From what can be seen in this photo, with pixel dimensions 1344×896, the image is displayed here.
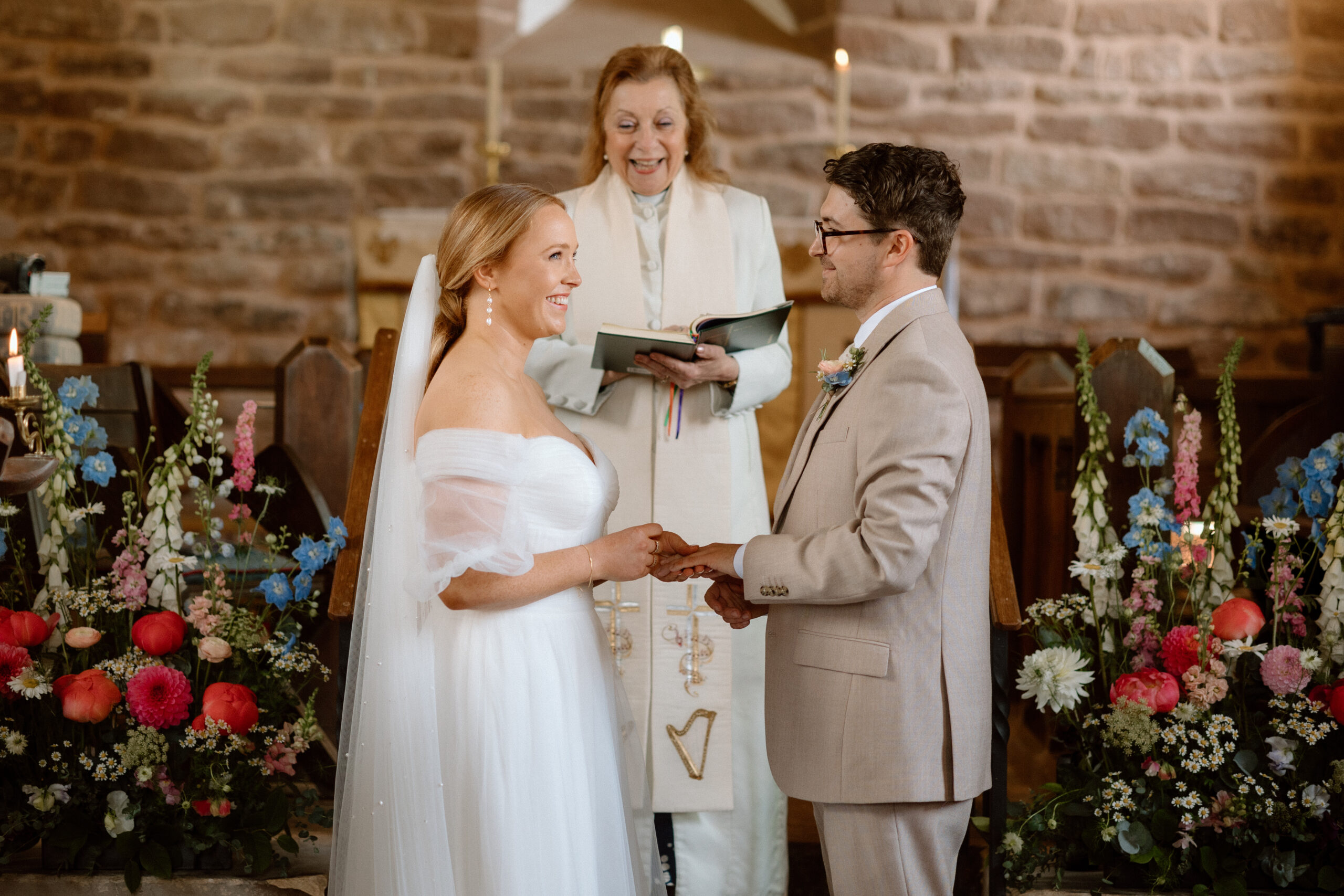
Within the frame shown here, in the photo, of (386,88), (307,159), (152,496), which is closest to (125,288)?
(307,159)

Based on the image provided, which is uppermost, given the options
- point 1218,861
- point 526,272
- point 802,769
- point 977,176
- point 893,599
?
point 977,176

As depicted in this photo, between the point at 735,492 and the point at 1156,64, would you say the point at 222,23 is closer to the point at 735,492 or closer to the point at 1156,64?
the point at 735,492

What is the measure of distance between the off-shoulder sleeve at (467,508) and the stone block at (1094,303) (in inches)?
168

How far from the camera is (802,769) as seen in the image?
1.87m

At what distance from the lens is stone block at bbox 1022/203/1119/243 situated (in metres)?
5.51

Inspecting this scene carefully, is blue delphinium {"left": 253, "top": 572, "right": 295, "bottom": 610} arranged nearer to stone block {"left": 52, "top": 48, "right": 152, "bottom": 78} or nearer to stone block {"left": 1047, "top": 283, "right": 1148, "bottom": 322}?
stone block {"left": 52, "top": 48, "right": 152, "bottom": 78}

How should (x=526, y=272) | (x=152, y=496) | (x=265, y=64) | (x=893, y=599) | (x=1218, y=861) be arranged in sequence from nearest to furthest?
1. (x=893, y=599)
2. (x=526, y=272)
3. (x=1218, y=861)
4. (x=152, y=496)
5. (x=265, y=64)

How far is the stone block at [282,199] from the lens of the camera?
5.48 metres

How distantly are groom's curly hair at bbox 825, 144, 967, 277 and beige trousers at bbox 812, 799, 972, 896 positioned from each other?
0.85 metres

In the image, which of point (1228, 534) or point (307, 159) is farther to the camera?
point (307, 159)

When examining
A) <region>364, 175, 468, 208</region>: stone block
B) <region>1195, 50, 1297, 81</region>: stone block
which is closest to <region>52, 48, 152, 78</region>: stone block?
<region>364, 175, 468, 208</region>: stone block

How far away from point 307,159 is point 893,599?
14.6ft

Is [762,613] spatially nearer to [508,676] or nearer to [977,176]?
[508,676]

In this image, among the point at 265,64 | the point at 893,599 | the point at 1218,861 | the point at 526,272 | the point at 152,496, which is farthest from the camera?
the point at 265,64
